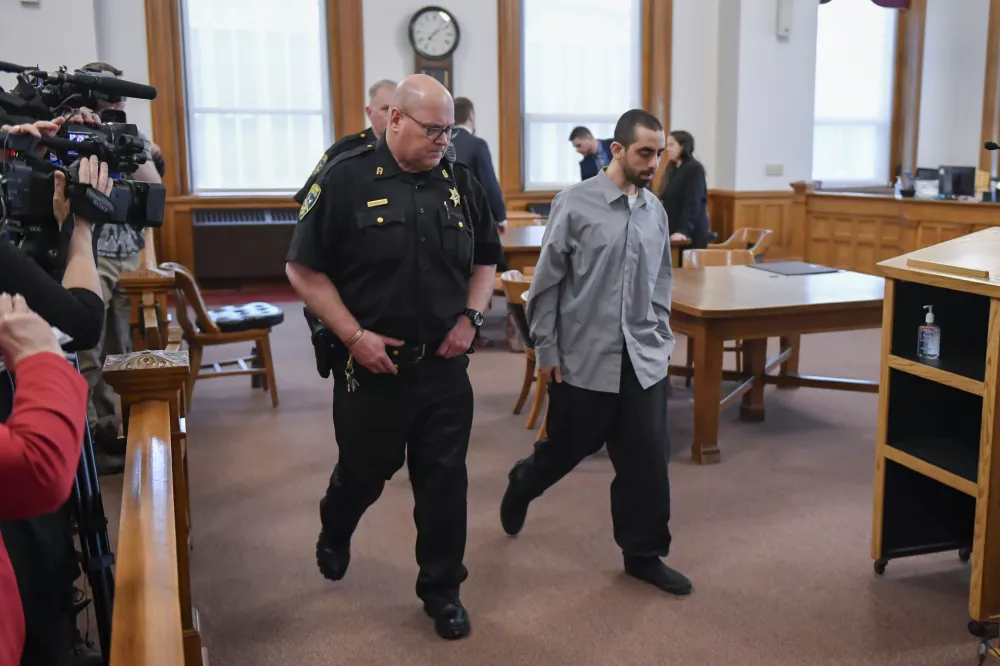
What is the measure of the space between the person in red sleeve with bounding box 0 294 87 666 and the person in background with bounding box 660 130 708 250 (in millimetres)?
5428

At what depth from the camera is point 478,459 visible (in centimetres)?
412

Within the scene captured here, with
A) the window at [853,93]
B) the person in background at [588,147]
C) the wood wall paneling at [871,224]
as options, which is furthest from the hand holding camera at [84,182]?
the window at [853,93]

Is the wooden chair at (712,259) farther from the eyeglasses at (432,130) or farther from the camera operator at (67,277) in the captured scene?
the camera operator at (67,277)

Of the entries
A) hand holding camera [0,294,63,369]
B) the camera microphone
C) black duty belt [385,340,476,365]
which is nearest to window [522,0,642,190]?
black duty belt [385,340,476,365]

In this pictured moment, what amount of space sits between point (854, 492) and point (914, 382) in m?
1.00

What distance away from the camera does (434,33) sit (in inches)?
359

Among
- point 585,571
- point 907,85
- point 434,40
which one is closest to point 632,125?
point 585,571

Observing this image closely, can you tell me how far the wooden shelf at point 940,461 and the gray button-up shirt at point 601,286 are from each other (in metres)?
0.73

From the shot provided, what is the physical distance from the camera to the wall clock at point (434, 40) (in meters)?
9.09

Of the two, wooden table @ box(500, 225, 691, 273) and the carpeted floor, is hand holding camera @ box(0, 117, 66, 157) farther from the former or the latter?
wooden table @ box(500, 225, 691, 273)

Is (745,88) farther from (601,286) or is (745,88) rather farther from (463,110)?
(601,286)

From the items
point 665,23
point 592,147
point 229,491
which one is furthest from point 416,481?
point 665,23

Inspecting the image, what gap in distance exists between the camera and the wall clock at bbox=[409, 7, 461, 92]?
29.8ft

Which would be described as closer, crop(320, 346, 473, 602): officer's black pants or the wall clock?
crop(320, 346, 473, 602): officer's black pants
